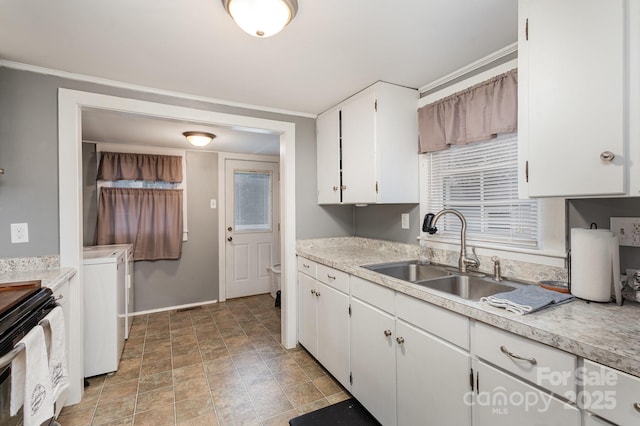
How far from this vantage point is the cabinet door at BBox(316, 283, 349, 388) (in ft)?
6.63

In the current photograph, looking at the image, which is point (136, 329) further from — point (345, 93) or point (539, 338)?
point (539, 338)

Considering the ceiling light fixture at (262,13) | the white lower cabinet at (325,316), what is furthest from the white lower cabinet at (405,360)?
the ceiling light fixture at (262,13)

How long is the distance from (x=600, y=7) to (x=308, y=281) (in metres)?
2.30

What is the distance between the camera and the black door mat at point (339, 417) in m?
1.76

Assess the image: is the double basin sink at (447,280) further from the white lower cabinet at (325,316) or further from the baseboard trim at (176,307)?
the baseboard trim at (176,307)

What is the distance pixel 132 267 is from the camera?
365 centimetres

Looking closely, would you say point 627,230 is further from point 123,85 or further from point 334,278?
point 123,85

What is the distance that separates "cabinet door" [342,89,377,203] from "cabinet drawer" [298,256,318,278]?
2.02 ft

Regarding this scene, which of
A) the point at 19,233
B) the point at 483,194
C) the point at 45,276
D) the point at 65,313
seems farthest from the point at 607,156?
the point at 19,233

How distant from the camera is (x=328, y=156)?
271 centimetres

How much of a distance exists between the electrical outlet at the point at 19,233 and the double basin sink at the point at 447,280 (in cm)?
220

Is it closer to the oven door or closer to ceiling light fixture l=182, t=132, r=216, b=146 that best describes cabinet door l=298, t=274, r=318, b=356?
the oven door

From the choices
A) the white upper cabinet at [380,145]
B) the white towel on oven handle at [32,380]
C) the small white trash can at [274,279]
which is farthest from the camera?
the small white trash can at [274,279]

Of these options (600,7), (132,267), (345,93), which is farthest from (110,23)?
(132,267)
